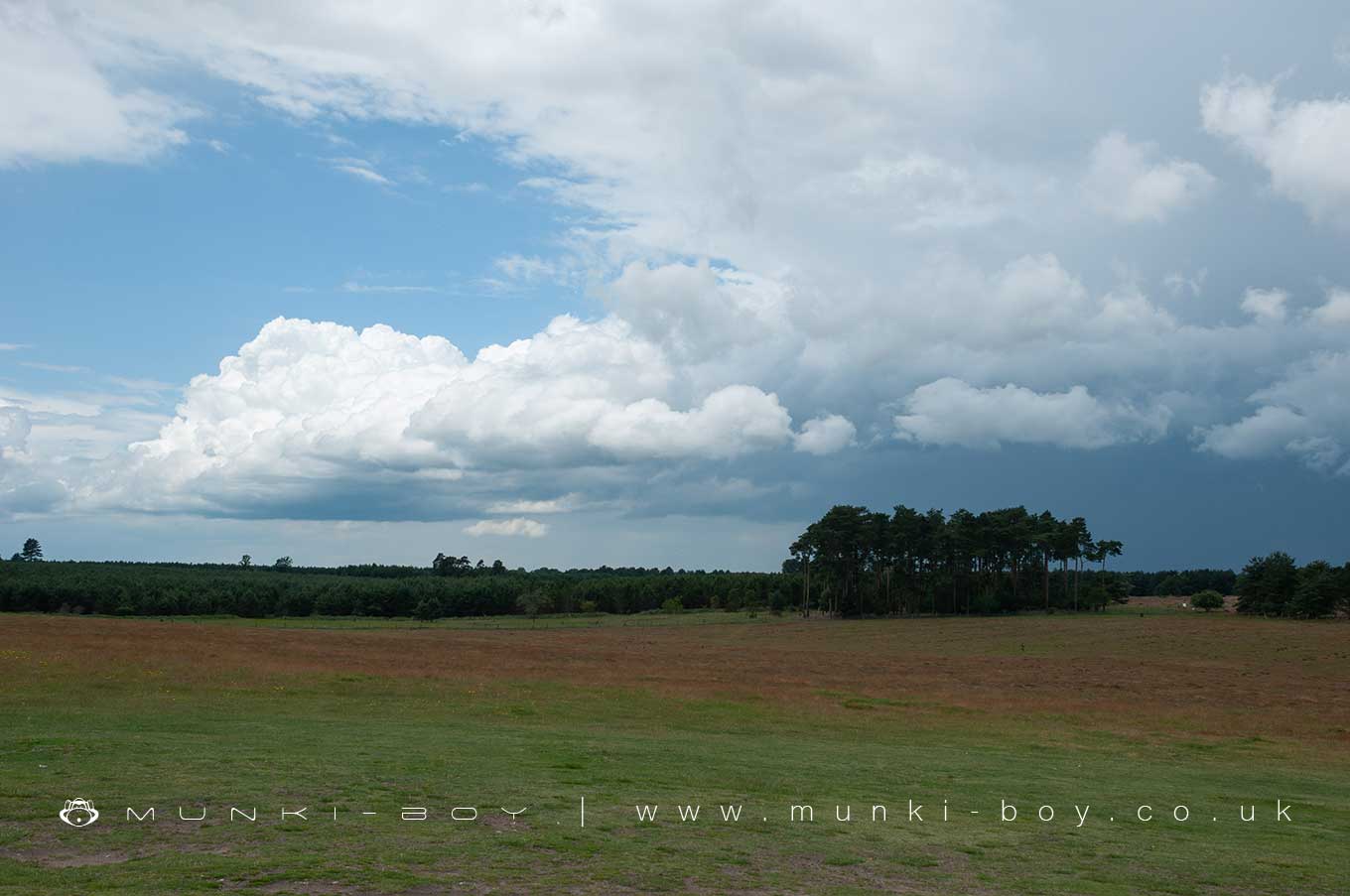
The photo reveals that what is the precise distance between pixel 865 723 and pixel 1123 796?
54.9ft

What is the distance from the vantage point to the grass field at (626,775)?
1277cm

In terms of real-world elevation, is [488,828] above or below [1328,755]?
above

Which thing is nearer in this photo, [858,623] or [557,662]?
[557,662]

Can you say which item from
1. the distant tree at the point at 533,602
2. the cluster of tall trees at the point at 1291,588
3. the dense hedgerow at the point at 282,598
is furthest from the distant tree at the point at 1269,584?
the distant tree at the point at 533,602

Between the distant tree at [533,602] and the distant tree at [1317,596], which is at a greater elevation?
the distant tree at [1317,596]

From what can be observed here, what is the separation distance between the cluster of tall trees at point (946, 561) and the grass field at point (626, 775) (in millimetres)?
101934

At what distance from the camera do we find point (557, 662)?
61438 millimetres

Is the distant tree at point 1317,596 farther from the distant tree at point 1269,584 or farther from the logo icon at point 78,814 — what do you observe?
the logo icon at point 78,814

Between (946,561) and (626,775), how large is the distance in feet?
506

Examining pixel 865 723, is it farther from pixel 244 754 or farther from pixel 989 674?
pixel 989 674

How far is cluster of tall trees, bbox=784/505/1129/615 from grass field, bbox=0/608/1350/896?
10193cm

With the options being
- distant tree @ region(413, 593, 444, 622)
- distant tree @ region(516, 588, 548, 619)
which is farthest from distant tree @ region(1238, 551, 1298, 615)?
distant tree @ region(413, 593, 444, 622)

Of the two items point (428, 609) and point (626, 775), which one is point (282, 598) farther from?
point (626, 775)

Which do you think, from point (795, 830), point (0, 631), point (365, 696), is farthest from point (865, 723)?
point (0, 631)
